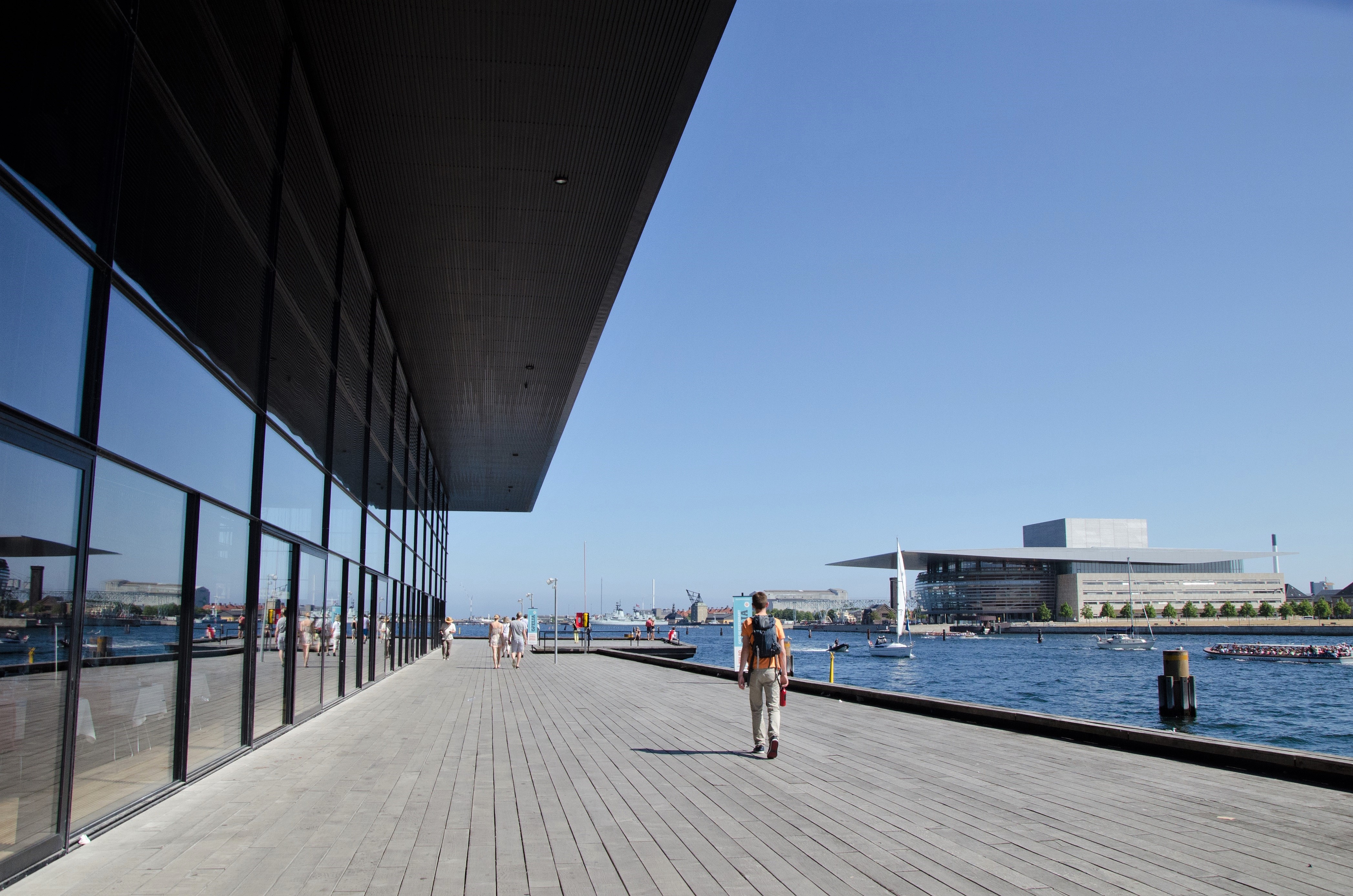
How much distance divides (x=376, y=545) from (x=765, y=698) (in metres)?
10.9

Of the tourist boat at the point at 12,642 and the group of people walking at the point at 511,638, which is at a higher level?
the tourist boat at the point at 12,642

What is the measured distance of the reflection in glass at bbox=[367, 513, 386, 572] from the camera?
16.8 m

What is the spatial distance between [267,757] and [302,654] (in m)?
2.72

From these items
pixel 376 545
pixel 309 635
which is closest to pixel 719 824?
pixel 309 635

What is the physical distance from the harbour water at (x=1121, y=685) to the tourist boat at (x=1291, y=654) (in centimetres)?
57

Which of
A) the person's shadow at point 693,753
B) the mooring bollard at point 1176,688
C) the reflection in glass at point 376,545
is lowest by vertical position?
the mooring bollard at point 1176,688

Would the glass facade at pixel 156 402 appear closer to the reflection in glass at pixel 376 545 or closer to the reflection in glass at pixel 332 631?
the reflection in glass at pixel 332 631

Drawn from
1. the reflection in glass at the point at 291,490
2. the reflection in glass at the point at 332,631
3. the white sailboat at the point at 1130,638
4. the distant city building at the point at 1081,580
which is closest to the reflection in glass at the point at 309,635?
the reflection in glass at the point at 332,631

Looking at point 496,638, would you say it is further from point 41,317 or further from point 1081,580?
point 1081,580

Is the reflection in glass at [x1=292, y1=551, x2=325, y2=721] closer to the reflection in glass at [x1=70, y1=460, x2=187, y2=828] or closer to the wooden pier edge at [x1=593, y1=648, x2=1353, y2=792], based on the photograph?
the reflection in glass at [x1=70, y1=460, x2=187, y2=828]

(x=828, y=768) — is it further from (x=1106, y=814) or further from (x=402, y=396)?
(x=402, y=396)

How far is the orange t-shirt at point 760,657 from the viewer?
8.71 m

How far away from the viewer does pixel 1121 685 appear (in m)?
44.8

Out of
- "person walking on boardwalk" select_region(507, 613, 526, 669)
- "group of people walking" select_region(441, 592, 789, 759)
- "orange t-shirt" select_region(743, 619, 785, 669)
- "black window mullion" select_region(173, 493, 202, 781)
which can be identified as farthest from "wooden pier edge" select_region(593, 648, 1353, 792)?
"person walking on boardwalk" select_region(507, 613, 526, 669)
